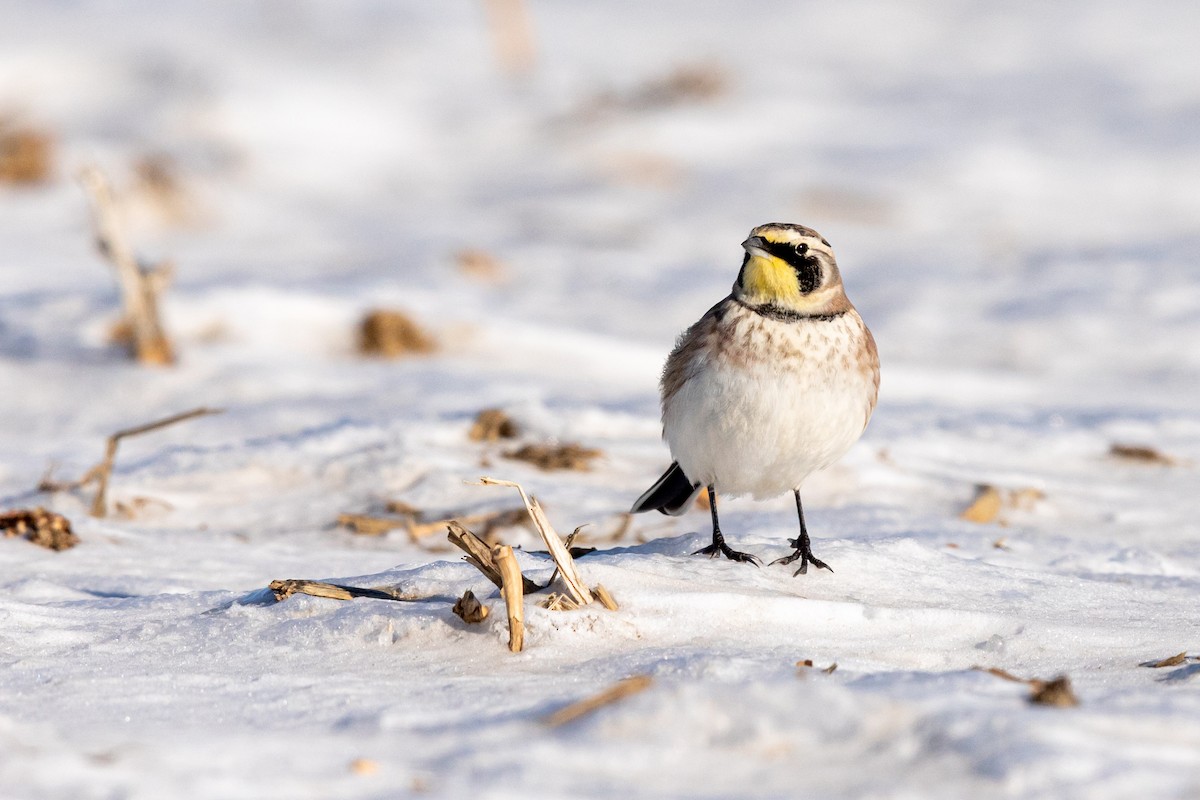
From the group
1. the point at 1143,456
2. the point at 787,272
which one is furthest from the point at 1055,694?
the point at 1143,456

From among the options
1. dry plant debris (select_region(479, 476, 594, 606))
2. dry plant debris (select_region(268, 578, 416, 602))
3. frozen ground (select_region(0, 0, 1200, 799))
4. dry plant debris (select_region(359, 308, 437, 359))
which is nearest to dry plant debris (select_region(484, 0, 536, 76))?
frozen ground (select_region(0, 0, 1200, 799))

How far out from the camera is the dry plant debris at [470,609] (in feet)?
9.95

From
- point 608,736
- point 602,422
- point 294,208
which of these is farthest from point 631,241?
point 608,736

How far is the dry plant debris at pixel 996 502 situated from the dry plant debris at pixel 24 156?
25.9 ft

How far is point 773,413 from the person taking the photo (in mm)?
3643

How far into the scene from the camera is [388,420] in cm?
568

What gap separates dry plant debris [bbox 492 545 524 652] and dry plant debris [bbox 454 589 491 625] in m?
0.08

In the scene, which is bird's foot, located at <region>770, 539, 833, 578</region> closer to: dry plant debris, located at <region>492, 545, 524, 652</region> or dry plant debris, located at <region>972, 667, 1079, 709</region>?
dry plant debris, located at <region>492, 545, 524, 652</region>

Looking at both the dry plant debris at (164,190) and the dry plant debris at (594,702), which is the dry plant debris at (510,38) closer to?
the dry plant debris at (164,190)

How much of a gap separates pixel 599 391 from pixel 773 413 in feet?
9.33

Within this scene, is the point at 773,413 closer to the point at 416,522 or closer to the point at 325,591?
the point at 325,591

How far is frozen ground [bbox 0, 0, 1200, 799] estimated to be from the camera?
235 centimetres

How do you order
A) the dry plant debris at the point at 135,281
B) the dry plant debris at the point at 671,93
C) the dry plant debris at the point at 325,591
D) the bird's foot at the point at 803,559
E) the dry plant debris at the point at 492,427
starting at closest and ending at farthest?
the dry plant debris at the point at 325,591, the bird's foot at the point at 803,559, the dry plant debris at the point at 492,427, the dry plant debris at the point at 135,281, the dry plant debris at the point at 671,93

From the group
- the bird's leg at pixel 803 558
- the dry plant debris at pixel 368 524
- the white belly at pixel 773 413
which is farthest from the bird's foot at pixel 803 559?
the dry plant debris at pixel 368 524
